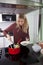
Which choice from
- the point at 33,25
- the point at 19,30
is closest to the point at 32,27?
the point at 33,25

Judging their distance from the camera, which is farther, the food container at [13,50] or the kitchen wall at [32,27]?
the kitchen wall at [32,27]

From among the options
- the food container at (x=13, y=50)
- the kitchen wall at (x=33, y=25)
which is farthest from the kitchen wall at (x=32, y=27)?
the food container at (x=13, y=50)

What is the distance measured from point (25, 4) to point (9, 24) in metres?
0.54

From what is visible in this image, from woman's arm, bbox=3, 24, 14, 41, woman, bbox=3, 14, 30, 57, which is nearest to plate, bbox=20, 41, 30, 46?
woman, bbox=3, 14, 30, 57

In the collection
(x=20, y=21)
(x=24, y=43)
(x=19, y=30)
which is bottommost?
(x=24, y=43)

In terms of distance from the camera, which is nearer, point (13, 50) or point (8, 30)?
point (13, 50)

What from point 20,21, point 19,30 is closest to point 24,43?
point 19,30

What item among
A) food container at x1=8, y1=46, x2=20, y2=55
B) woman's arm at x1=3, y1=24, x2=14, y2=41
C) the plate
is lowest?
the plate

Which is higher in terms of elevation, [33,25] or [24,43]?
[33,25]

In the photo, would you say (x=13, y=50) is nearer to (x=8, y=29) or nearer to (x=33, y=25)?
(x=8, y=29)

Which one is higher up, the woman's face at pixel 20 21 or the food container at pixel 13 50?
the woman's face at pixel 20 21

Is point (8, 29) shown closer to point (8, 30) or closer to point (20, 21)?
point (8, 30)

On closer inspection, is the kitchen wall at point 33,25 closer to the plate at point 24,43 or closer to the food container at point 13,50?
the plate at point 24,43

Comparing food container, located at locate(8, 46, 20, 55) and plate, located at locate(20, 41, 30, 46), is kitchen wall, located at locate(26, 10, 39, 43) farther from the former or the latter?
food container, located at locate(8, 46, 20, 55)
